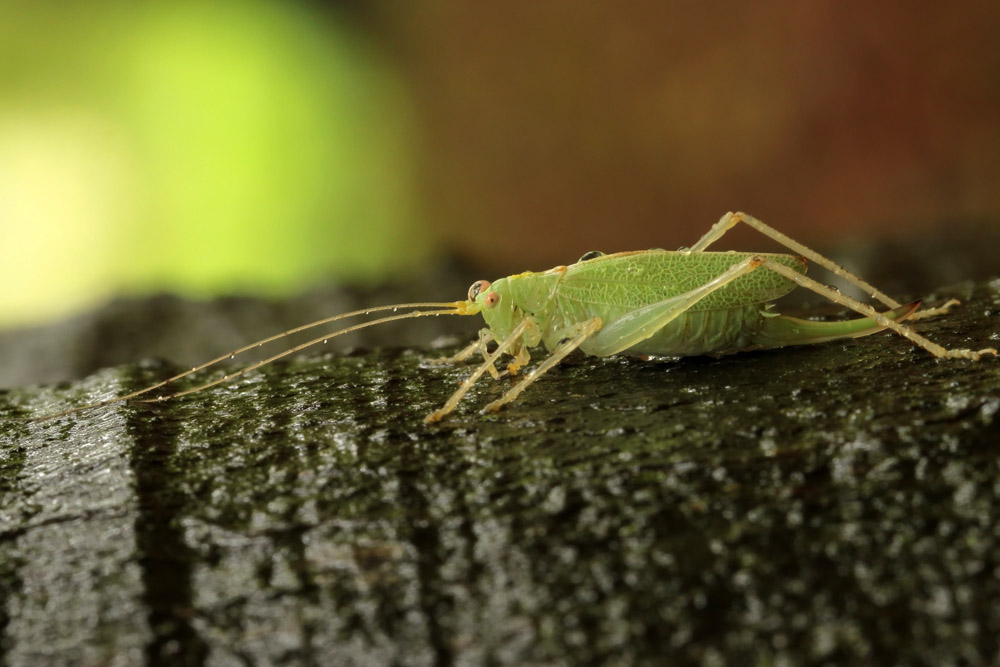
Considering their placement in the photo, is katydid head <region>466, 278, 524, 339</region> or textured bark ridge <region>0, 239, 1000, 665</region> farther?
katydid head <region>466, 278, 524, 339</region>

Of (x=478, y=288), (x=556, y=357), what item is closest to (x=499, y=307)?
(x=478, y=288)

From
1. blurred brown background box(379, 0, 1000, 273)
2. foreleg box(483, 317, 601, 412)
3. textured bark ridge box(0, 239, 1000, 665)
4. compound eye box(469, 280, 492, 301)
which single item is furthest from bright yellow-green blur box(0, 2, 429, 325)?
textured bark ridge box(0, 239, 1000, 665)

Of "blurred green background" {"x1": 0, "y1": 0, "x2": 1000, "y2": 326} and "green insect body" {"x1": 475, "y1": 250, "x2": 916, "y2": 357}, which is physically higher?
"blurred green background" {"x1": 0, "y1": 0, "x2": 1000, "y2": 326}

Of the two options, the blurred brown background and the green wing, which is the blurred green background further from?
the green wing

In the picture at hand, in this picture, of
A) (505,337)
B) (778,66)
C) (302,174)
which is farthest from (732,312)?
(302,174)

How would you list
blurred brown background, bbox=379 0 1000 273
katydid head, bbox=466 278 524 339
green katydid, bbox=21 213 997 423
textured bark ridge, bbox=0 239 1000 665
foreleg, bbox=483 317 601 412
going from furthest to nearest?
blurred brown background, bbox=379 0 1000 273
katydid head, bbox=466 278 524 339
green katydid, bbox=21 213 997 423
foreleg, bbox=483 317 601 412
textured bark ridge, bbox=0 239 1000 665

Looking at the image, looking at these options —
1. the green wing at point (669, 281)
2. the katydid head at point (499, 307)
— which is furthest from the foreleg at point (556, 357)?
the katydid head at point (499, 307)

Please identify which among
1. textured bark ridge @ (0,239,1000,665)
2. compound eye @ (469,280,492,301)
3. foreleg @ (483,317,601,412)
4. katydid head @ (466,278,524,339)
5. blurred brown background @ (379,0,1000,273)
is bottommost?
textured bark ridge @ (0,239,1000,665)

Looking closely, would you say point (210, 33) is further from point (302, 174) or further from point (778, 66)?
point (778, 66)

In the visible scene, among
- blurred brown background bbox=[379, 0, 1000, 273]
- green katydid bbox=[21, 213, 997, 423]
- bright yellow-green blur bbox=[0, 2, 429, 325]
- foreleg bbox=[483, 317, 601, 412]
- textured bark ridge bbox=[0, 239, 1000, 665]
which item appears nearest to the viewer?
textured bark ridge bbox=[0, 239, 1000, 665]
